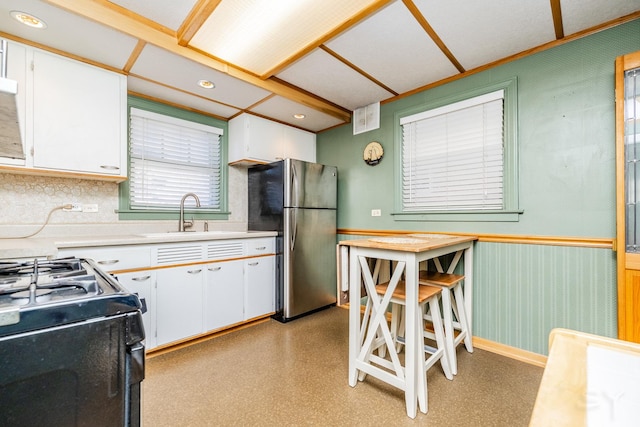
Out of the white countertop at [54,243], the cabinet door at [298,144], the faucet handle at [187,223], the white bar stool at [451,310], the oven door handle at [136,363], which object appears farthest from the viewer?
the cabinet door at [298,144]

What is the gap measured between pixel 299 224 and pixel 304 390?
5.23 feet

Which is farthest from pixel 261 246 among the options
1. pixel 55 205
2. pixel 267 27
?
pixel 267 27

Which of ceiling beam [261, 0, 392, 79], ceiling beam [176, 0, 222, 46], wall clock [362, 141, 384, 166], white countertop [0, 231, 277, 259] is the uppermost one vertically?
ceiling beam [176, 0, 222, 46]

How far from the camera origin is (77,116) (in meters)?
2.10

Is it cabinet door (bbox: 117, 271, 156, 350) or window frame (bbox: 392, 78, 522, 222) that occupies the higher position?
window frame (bbox: 392, 78, 522, 222)

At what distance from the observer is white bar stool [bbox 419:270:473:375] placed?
6.37ft

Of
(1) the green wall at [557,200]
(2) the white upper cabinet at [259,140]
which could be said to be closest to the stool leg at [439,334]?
(1) the green wall at [557,200]

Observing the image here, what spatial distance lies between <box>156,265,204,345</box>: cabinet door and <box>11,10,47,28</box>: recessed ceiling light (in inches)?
68.9

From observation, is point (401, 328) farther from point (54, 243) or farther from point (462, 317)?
point (54, 243)

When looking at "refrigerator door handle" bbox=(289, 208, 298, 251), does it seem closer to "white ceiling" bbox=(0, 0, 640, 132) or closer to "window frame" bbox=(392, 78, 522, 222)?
"white ceiling" bbox=(0, 0, 640, 132)

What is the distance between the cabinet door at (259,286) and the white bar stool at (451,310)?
60.6 inches

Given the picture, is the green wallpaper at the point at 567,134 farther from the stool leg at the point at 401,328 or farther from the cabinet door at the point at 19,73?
the cabinet door at the point at 19,73

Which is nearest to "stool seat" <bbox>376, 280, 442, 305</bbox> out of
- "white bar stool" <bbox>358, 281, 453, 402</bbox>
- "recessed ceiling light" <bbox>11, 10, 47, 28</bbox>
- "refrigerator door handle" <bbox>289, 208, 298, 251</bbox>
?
"white bar stool" <bbox>358, 281, 453, 402</bbox>

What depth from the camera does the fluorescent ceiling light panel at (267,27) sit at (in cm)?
171
